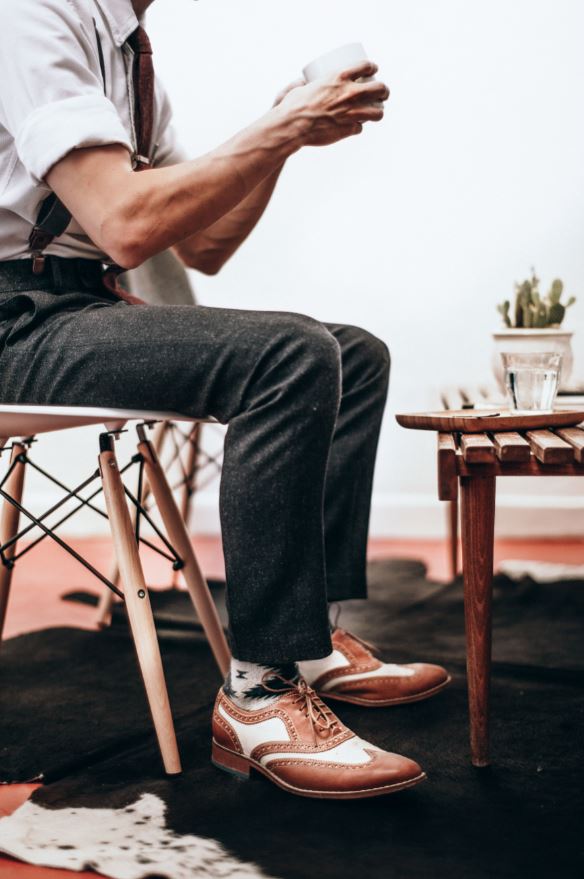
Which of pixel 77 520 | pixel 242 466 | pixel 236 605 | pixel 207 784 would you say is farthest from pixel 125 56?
pixel 77 520

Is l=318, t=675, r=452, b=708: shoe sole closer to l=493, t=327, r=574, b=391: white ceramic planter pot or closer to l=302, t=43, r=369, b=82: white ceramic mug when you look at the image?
l=493, t=327, r=574, b=391: white ceramic planter pot

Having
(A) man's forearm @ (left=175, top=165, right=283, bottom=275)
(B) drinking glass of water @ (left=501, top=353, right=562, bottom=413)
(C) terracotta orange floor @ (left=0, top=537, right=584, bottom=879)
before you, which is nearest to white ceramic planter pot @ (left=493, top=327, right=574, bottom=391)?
(B) drinking glass of water @ (left=501, top=353, right=562, bottom=413)

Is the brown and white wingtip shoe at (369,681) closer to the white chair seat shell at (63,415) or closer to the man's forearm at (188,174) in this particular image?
the white chair seat shell at (63,415)

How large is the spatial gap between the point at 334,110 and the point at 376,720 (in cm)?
82

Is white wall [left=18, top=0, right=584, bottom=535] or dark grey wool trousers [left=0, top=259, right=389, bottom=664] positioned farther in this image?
white wall [left=18, top=0, right=584, bottom=535]

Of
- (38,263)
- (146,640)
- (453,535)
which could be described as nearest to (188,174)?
(38,263)

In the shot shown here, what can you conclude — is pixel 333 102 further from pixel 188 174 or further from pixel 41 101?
pixel 41 101

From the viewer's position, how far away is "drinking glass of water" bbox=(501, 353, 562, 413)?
3.76 feet

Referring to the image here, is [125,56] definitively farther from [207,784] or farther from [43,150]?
[207,784]

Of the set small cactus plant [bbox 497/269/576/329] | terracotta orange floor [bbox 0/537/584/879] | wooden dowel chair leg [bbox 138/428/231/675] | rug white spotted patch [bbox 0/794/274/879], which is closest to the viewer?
rug white spotted patch [bbox 0/794/274/879]

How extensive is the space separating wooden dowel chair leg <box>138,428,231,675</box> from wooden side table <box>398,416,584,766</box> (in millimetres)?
393

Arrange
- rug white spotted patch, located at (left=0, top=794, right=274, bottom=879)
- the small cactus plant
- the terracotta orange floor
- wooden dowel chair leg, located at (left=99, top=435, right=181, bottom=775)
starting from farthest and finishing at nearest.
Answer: the terracotta orange floor < the small cactus plant < wooden dowel chair leg, located at (left=99, top=435, right=181, bottom=775) < rug white spotted patch, located at (left=0, top=794, right=274, bottom=879)

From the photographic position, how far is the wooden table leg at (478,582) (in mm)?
1032

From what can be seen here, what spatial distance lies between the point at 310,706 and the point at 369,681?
0.91ft
